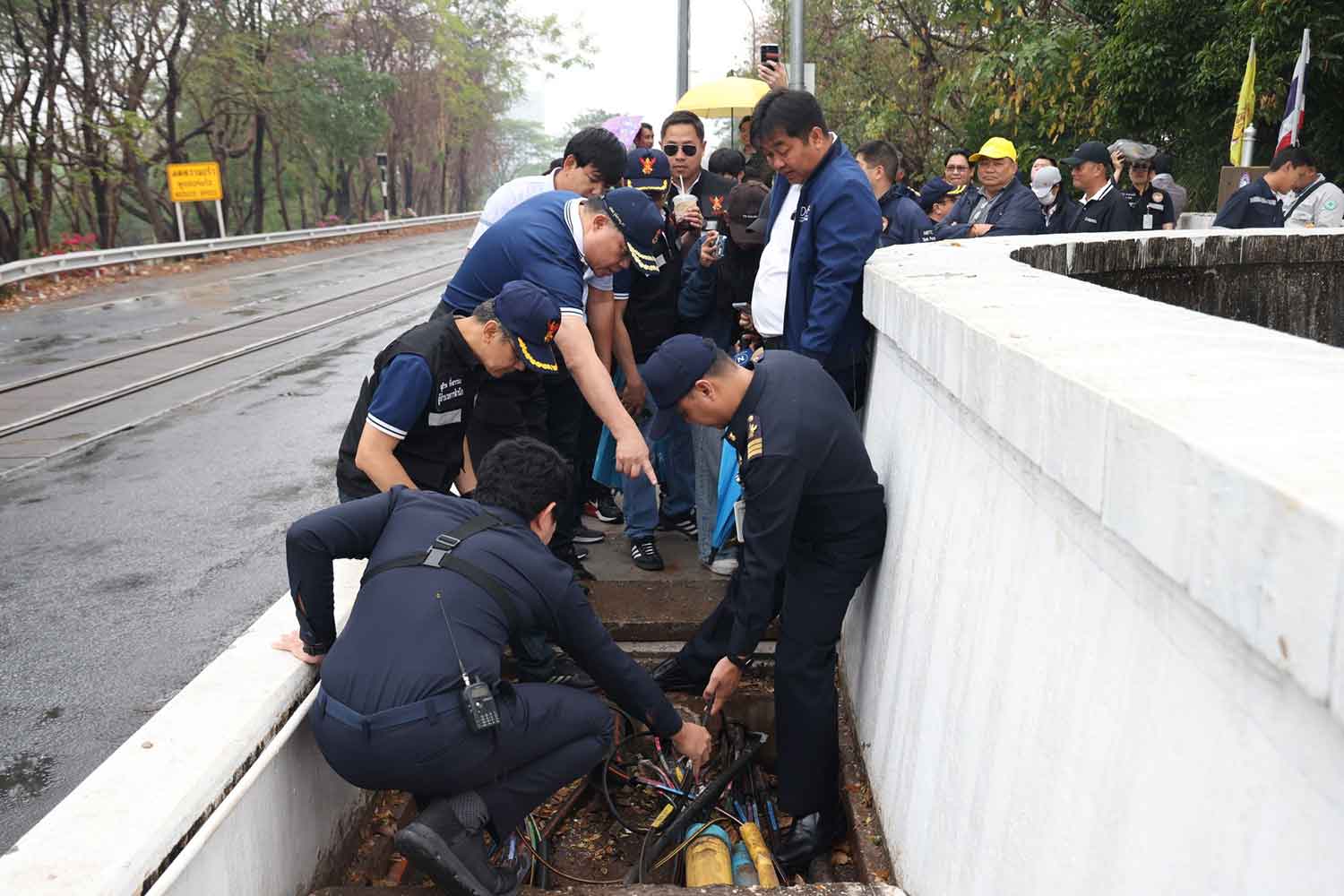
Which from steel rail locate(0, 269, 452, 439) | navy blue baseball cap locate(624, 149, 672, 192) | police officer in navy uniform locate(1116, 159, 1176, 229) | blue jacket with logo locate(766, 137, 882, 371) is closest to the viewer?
blue jacket with logo locate(766, 137, 882, 371)

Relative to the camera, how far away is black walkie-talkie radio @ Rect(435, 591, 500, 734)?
2.93 m

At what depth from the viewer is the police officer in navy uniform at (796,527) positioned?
3400mm

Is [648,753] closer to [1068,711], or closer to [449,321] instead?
[449,321]

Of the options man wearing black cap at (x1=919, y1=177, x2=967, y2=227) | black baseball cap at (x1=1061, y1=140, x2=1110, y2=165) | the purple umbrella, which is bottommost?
man wearing black cap at (x1=919, y1=177, x2=967, y2=227)

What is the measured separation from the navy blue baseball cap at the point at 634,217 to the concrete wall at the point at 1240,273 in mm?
1959

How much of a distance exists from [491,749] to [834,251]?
2270mm

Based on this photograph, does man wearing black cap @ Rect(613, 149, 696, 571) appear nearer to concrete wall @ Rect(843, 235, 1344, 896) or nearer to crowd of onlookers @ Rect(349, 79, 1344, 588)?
crowd of onlookers @ Rect(349, 79, 1344, 588)

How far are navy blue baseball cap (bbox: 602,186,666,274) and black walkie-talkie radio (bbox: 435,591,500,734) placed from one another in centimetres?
222

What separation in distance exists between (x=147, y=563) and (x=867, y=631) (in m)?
4.43

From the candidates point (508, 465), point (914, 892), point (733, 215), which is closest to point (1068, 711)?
point (914, 892)

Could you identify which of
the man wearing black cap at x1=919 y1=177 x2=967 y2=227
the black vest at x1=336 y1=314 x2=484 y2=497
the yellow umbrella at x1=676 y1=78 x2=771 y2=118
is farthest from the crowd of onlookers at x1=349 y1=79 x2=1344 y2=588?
the yellow umbrella at x1=676 y1=78 x2=771 y2=118

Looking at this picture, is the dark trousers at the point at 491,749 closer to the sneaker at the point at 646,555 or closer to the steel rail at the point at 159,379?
the sneaker at the point at 646,555

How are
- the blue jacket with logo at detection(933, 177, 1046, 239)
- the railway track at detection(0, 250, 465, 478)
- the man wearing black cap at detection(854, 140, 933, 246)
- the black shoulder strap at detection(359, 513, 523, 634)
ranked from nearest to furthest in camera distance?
the black shoulder strap at detection(359, 513, 523, 634), the man wearing black cap at detection(854, 140, 933, 246), the blue jacket with logo at detection(933, 177, 1046, 239), the railway track at detection(0, 250, 465, 478)

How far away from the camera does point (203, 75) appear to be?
30.1 m
